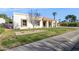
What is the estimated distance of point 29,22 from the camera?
25.6 ft

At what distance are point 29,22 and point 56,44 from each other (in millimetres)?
705

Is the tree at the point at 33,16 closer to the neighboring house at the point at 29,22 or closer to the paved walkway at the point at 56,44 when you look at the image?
the neighboring house at the point at 29,22

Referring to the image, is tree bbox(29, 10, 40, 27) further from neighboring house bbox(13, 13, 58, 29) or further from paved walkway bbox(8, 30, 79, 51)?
paved walkway bbox(8, 30, 79, 51)

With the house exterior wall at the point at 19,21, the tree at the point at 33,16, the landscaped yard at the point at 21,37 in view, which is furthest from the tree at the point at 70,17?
the house exterior wall at the point at 19,21

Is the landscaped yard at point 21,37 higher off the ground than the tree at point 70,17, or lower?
lower

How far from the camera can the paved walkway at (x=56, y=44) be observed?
7.62 metres

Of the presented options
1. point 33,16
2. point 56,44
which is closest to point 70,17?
point 56,44

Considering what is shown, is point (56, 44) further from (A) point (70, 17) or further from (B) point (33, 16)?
(B) point (33, 16)

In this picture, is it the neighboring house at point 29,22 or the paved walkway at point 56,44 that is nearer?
the paved walkway at point 56,44

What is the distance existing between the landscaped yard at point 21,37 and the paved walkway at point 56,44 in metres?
0.09

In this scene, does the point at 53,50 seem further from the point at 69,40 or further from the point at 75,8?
the point at 75,8
